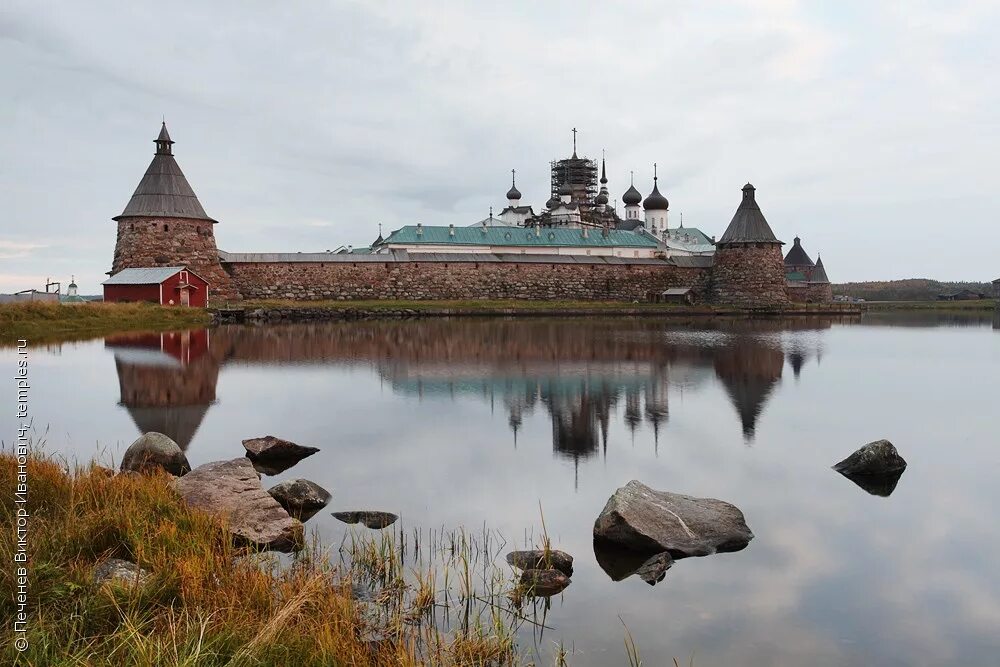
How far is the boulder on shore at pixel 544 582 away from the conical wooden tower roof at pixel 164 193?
30.0 meters

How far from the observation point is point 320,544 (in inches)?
185

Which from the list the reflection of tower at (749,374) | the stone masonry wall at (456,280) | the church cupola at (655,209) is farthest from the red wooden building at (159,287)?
the church cupola at (655,209)

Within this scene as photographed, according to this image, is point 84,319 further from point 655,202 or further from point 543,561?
point 655,202

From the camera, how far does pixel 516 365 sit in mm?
13938

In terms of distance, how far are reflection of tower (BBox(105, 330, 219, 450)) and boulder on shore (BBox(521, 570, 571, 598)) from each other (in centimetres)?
467

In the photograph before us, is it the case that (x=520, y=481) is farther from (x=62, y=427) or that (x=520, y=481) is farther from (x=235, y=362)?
(x=235, y=362)

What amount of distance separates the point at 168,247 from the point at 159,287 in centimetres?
395

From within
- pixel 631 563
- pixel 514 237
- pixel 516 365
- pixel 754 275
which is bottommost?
pixel 631 563

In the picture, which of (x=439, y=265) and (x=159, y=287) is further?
(x=439, y=265)

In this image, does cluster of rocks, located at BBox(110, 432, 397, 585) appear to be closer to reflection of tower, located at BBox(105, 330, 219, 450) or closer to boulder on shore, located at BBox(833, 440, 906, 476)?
reflection of tower, located at BBox(105, 330, 219, 450)

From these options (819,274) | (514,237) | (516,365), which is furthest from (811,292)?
(516,365)

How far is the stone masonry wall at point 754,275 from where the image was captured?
114ft

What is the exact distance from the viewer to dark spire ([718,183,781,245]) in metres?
34.8

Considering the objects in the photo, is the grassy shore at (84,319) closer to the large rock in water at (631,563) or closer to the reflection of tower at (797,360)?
the reflection of tower at (797,360)
